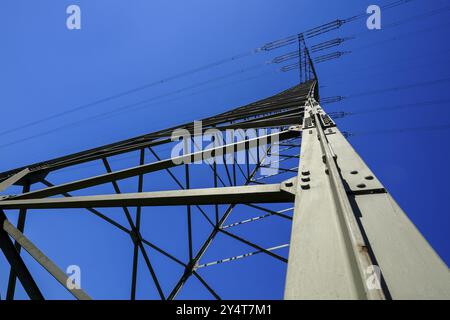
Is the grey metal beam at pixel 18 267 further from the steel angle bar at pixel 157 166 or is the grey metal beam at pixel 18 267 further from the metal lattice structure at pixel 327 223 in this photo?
the steel angle bar at pixel 157 166

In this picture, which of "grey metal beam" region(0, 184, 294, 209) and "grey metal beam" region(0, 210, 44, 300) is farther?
"grey metal beam" region(0, 210, 44, 300)

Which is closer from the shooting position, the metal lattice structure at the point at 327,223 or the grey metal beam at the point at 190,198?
the metal lattice structure at the point at 327,223

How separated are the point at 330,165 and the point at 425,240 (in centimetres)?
67

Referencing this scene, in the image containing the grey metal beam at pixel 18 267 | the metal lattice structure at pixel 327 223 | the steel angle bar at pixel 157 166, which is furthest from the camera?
the steel angle bar at pixel 157 166

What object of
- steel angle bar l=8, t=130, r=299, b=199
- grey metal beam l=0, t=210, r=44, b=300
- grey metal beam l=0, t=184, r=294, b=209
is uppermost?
steel angle bar l=8, t=130, r=299, b=199

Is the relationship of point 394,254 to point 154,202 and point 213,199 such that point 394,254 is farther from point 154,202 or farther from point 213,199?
point 154,202

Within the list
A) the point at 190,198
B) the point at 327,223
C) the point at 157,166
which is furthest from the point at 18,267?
the point at 327,223

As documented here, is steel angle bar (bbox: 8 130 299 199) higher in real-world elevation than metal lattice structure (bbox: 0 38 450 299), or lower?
higher

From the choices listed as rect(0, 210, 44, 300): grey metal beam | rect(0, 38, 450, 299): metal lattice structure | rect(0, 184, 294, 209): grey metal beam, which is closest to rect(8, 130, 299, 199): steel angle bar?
rect(0, 38, 450, 299): metal lattice structure

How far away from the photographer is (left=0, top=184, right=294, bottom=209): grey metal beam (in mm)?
1939

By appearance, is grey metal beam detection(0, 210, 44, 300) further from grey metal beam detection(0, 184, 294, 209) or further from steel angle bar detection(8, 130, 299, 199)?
grey metal beam detection(0, 184, 294, 209)

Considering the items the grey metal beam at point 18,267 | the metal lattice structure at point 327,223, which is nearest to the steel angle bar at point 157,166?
the metal lattice structure at point 327,223

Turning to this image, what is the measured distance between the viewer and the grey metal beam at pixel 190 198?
1.94 m
